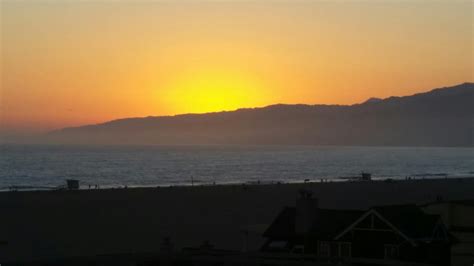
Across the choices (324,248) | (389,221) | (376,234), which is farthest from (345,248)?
(389,221)

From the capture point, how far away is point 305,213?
Result: 15.3 meters

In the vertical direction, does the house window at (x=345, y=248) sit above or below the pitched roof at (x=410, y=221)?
below

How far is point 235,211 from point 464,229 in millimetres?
26757

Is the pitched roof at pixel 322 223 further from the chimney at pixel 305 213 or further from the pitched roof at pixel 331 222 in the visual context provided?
the chimney at pixel 305 213

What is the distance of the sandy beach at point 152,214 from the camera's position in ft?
95.0

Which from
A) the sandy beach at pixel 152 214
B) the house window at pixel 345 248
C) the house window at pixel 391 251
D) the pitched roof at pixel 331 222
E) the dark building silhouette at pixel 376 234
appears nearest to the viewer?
the house window at pixel 391 251

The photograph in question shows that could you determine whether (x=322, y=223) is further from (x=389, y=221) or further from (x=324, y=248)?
(x=389, y=221)

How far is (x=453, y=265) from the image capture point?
1616cm

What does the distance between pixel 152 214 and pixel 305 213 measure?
26.6m

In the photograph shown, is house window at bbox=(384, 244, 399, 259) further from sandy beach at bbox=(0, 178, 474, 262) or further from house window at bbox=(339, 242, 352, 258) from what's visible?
sandy beach at bbox=(0, 178, 474, 262)

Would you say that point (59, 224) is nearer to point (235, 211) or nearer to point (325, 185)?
point (235, 211)

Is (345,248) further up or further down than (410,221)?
further down

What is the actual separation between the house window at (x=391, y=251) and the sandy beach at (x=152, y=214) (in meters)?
8.91

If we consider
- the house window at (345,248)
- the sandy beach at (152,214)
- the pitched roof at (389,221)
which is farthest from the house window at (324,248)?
the sandy beach at (152,214)
